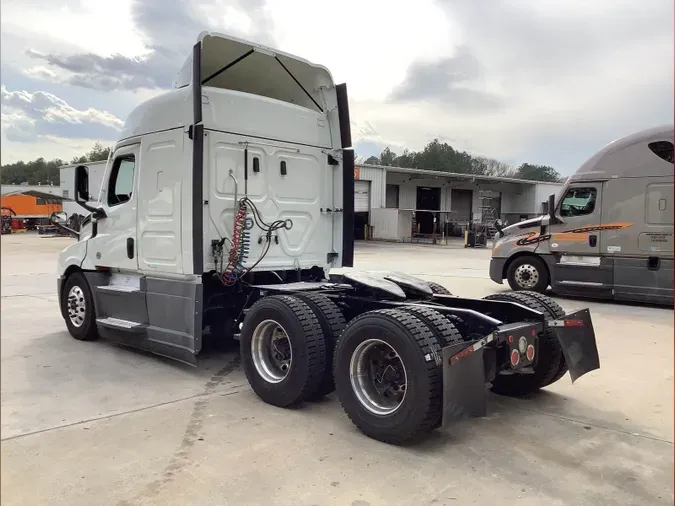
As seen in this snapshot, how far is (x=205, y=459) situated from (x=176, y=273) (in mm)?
2481

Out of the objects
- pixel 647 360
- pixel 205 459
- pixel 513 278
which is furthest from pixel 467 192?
pixel 205 459

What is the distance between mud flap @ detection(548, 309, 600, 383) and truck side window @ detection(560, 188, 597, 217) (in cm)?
705

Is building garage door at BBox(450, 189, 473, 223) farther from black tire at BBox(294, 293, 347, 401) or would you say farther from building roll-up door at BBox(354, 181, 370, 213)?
black tire at BBox(294, 293, 347, 401)

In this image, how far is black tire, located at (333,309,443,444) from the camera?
382 centimetres

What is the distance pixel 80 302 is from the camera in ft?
24.0

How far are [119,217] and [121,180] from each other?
0.45m

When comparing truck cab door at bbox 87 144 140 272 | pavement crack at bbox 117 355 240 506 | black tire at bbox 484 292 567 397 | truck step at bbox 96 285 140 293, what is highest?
truck cab door at bbox 87 144 140 272

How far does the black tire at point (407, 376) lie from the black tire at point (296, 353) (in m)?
0.40

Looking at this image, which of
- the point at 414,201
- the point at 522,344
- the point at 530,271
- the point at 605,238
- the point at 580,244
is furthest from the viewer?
the point at 414,201

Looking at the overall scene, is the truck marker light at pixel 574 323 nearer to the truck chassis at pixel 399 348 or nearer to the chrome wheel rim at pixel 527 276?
the truck chassis at pixel 399 348

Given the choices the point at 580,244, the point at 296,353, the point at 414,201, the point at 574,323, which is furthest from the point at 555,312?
the point at 414,201

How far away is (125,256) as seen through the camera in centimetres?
649

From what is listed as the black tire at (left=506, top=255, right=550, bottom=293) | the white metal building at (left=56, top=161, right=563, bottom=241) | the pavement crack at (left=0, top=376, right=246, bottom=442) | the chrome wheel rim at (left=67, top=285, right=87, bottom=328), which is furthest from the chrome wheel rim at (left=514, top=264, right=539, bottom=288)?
the white metal building at (left=56, top=161, right=563, bottom=241)

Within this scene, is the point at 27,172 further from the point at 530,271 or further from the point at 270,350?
the point at 530,271
